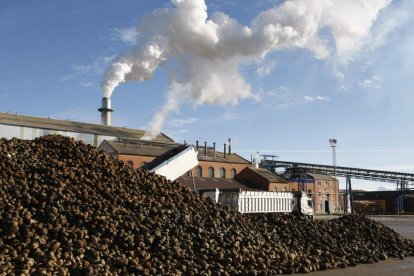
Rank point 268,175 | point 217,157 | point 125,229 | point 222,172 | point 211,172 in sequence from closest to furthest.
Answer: point 125,229 → point 268,175 → point 211,172 → point 222,172 → point 217,157

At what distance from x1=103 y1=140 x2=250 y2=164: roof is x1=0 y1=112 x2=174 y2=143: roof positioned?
407 centimetres

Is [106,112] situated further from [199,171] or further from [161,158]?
[161,158]

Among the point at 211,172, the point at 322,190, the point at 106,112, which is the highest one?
the point at 106,112

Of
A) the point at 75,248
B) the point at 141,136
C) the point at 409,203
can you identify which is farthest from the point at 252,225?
the point at 409,203

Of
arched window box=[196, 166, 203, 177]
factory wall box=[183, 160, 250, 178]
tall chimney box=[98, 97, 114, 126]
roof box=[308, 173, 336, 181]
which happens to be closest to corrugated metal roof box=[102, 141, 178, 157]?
arched window box=[196, 166, 203, 177]

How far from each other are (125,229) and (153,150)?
145ft

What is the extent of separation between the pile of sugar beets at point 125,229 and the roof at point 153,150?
1402 inches

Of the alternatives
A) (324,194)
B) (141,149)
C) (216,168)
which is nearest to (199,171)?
(216,168)

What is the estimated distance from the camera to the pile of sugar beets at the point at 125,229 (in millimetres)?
10344

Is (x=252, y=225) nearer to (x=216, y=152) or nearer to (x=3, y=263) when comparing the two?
(x=3, y=263)

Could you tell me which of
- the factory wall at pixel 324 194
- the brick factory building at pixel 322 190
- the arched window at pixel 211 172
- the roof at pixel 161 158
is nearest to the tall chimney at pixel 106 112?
the arched window at pixel 211 172

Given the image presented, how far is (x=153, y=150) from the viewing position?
55719 mm

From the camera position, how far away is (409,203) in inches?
2857

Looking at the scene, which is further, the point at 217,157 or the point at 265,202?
the point at 217,157
